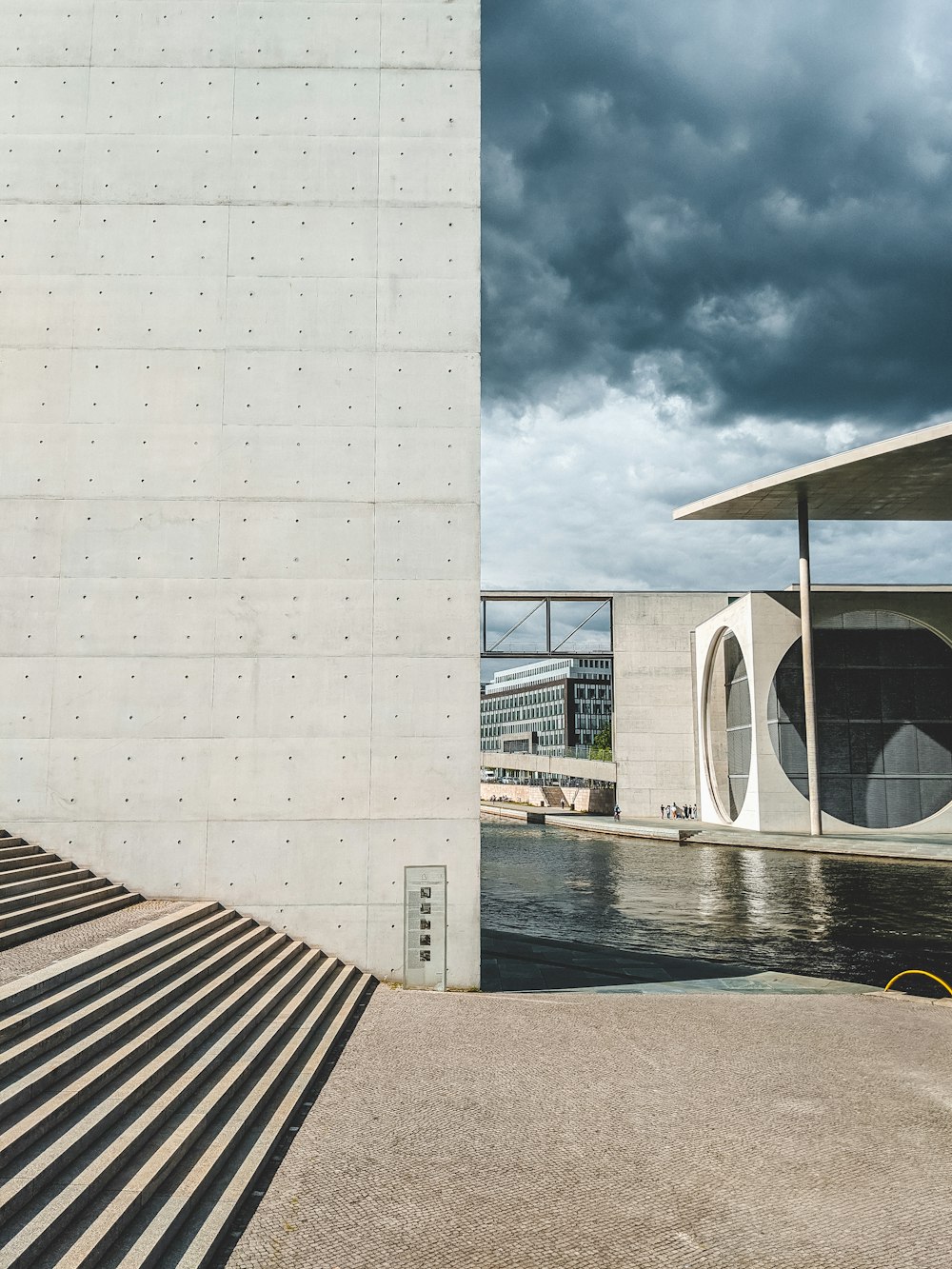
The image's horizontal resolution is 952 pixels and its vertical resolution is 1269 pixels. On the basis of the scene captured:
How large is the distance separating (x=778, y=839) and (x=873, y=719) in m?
8.37

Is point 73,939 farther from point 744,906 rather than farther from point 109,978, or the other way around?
point 744,906

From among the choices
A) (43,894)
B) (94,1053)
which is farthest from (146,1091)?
(43,894)

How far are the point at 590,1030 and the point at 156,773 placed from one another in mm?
8269

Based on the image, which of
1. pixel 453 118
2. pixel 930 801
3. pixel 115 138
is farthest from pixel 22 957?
pixel 930 801

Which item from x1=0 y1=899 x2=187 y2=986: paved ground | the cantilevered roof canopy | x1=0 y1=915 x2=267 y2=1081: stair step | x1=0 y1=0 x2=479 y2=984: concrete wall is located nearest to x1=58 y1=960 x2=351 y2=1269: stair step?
x1=0 y1=915 x2=267 y2=1081: stair step

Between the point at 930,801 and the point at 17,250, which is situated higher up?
the point at 17,250

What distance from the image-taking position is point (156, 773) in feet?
50.1

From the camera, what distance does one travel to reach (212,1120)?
25.2ft

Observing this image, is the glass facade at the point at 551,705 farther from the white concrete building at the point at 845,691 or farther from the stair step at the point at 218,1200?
the stair step at the point at 218,1200

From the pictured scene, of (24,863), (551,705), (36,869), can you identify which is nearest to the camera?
(36,869)

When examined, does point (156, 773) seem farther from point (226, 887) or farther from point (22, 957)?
point (22, 957)

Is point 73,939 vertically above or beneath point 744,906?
above

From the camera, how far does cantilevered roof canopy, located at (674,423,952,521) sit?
35375 millimetres

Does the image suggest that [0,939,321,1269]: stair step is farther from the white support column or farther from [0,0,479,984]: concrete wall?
the white support column
